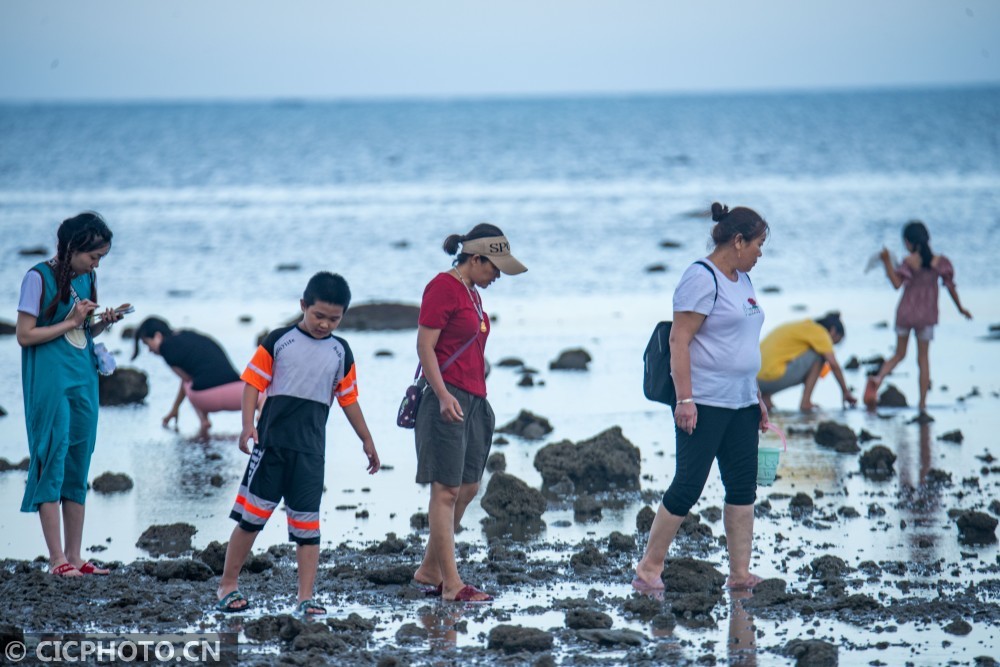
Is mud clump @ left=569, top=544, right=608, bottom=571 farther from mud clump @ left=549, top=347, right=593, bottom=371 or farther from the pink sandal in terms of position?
mud clump @ left=549, top=347, right=593, bottom=371

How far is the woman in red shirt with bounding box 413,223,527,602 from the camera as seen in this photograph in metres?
6.28

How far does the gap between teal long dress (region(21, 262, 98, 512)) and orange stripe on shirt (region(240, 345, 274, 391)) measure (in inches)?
49.9

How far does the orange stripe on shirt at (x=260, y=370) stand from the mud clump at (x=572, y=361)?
7853 mm

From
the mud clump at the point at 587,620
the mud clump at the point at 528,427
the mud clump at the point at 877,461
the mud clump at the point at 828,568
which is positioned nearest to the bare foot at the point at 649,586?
the mud clump at the point at 587,620

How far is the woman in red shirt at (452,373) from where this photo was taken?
247 inches

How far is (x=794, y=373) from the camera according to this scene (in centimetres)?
1197

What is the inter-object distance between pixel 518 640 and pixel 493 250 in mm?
1833

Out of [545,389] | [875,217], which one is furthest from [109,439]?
[875,217]

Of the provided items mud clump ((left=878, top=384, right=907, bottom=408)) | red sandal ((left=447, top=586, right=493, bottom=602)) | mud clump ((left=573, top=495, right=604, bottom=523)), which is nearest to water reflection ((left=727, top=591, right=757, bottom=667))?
red sandal ((left=447, top=586, right=493, bottom=602))

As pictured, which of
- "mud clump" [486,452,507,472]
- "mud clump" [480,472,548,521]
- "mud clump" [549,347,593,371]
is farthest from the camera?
"mud clump" [549,347,593,371]

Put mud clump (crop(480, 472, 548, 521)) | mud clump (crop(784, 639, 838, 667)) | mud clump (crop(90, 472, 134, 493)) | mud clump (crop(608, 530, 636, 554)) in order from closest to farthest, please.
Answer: mud clump (crop(784, 639, 838, 667))
mud clump (crop(608, 530, 636, 554))
mud clump (crop(480, 472, 548, 521))
mud clump (crop(90, 472, 134, 493))

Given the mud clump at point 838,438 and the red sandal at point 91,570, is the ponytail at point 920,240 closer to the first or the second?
the mud clump at point 838,438

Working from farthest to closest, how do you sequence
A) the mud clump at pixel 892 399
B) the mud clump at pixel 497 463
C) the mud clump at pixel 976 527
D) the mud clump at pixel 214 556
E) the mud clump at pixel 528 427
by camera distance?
the mud clump at pixel 892 399 → the mud clump at pixel 528 427 → the mud clump at pixel 497 463 → the mud clump at pixel 976 527 → the mud clump at pixel 214 556

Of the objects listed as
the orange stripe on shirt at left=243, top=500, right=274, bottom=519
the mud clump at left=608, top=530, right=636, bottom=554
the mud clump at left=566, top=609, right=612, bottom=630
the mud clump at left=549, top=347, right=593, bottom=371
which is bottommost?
the mud clump at left=566, top=609, right=612, bottom=630
